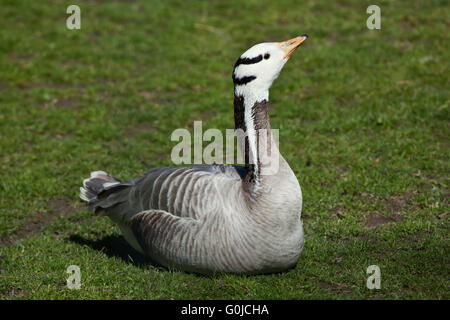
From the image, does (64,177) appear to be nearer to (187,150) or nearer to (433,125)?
(187,150)

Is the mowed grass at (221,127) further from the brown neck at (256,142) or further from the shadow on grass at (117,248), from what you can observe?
the brown neck at (256,142)

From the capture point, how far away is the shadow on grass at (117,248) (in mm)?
6652

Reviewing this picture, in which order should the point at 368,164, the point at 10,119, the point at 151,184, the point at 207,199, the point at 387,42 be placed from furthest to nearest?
1. the point at 387,42
2. the point at 10,119
3. the point at 368,164
4. the point at 151,184
5. the point at 207,199

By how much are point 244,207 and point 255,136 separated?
0.73 metres

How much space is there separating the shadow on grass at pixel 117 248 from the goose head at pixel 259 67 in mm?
2208

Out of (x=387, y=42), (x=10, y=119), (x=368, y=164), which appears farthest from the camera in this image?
(x=387, y=42)

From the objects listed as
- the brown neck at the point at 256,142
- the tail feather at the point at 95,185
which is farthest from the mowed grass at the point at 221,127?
the brown neck at the point at 256,142

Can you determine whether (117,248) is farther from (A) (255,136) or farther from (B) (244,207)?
(A) (255,136)

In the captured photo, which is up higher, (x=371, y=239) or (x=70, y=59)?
(x=70, y=59)

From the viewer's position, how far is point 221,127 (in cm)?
1019

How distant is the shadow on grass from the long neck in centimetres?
157

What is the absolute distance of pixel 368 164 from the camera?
859 cm

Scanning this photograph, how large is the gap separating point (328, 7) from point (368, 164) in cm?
705

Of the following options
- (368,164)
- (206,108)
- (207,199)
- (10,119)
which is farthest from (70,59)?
(207,199)
